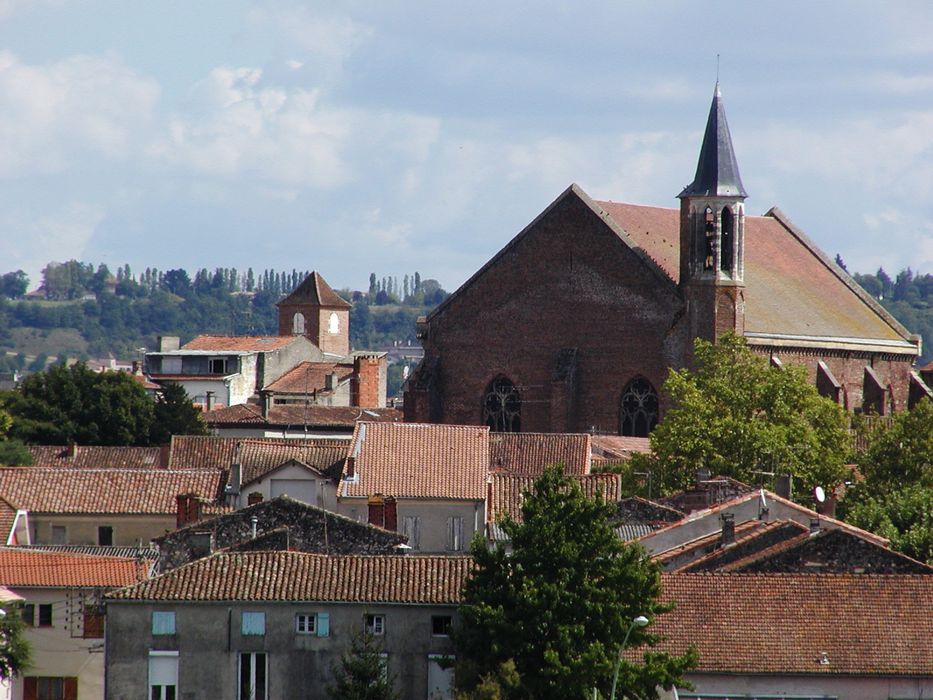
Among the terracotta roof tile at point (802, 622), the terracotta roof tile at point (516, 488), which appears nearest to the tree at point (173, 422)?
the terracotta roof tile at point (516, 488)

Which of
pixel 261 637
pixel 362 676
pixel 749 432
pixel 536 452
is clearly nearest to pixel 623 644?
pixel 362 676

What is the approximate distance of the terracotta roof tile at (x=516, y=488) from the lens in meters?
61.2

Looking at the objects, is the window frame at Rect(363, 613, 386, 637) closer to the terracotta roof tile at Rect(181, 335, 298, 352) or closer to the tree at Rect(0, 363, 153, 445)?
the tree at Rect(0, 363, 153, 445)

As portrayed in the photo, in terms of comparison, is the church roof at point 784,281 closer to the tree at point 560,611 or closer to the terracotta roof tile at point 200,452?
the terracotta roof tile at point 200,452

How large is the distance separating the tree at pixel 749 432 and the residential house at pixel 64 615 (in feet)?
65.0

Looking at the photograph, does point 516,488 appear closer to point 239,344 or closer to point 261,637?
point 261,637

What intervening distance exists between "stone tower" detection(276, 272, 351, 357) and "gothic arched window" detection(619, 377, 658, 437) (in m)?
83.1

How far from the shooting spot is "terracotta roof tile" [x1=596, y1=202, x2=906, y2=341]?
9288cm

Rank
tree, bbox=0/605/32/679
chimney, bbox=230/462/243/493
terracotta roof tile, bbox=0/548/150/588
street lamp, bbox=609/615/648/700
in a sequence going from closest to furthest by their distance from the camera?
1. street lamp, bbox=609/615/648/700
2. tree, bbox=0/605/32/679
3. terracotta roof tile, bbox=0/548/150/588
4. chimney, bbox=230/462/243/493

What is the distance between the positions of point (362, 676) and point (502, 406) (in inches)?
2005

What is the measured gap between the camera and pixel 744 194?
90.0m

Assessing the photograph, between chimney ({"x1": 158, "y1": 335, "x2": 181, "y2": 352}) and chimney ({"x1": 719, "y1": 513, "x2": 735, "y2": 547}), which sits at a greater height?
chimney ({"x1": 158, "y1": 335, "x2": 181, "y2": 352})

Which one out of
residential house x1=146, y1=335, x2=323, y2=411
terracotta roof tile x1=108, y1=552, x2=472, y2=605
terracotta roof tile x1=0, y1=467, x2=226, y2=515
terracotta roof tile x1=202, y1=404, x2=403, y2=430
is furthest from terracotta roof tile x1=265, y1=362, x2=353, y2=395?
terracotta roof tile x1=108, y1=552, x2=472, y2=605

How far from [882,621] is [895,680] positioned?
156cm
